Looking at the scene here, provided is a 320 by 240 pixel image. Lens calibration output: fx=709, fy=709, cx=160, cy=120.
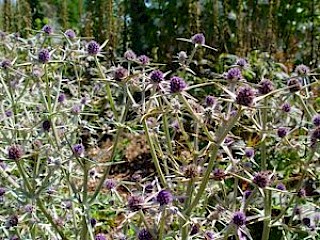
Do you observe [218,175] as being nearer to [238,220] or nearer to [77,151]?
[238,220]

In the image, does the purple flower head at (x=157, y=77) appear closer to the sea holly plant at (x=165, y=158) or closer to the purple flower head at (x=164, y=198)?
the sea holly plant at (x=165, y=158)

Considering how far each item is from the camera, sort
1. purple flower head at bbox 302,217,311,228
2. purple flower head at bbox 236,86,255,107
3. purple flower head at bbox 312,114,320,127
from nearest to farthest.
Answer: purple flower head at bbox 236,86,255,107 → purple flower head at bbox 312,114,320,127 → purple flower head at bbox 302,217,311,228

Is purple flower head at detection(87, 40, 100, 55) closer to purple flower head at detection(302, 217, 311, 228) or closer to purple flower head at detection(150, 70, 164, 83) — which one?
purple flower head at detection(150, 70, 164, 83)

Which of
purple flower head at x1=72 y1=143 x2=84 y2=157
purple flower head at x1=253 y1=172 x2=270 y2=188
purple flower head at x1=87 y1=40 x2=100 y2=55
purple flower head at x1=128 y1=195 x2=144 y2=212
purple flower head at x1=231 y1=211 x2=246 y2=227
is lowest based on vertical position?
purple flower head at x1=231 y1=211 x2=246 y2=227

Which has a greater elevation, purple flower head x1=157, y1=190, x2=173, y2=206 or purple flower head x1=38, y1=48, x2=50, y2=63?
purple flower head x1=38, y1=48, x2=50, y2=63

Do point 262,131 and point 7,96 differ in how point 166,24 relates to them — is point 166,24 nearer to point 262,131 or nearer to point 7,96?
point 7,96

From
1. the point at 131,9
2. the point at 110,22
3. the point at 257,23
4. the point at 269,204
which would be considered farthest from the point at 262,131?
the point at 131,9

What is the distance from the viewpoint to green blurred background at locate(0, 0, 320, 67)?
4.32 meters

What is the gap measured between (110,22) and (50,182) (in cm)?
170

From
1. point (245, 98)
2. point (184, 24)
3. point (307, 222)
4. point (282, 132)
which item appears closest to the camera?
point (245, 98)

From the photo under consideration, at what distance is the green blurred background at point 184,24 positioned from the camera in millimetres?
4320

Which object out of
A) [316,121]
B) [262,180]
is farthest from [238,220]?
[316,121]

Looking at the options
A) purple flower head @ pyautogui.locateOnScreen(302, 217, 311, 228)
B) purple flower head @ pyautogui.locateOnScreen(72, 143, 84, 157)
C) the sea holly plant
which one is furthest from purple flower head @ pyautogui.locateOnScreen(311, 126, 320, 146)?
purple flower head @ pyautogui.locateOnScreen(72, 143, 84, 157)

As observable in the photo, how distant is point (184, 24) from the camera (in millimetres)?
4773
